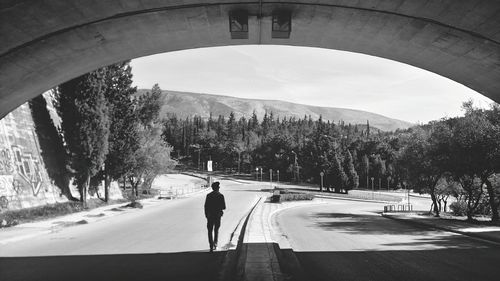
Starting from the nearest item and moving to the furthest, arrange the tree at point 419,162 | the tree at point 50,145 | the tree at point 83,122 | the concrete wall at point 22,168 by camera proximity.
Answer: the concrete wall at point 22,168
the tree at point 50,145
the tree at point 83,122
the tree at point 419,162

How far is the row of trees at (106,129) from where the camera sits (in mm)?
29047

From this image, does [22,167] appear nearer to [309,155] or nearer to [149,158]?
[149,158]

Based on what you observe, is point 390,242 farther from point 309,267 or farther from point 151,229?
point 151,229

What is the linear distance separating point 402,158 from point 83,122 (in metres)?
25.6

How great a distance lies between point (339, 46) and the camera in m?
10.9

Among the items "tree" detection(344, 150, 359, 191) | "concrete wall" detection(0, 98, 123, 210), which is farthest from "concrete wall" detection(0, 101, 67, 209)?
"tree" detection(344, 150, 359, 191)

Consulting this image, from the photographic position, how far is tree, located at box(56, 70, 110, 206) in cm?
2894

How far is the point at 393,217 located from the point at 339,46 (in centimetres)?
2719

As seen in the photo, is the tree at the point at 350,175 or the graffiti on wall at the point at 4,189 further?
the tree at the point at 350,175

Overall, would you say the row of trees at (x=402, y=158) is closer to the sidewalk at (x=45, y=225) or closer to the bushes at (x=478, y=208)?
the bushes at (x=478, y=208)

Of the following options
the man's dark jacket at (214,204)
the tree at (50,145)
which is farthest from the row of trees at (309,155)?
the man's dark jacket at (214,204)

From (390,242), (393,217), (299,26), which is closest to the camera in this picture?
(299,26)

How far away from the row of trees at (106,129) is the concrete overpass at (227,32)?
18488 mm

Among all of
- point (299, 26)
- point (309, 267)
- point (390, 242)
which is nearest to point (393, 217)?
point (390, 242)
